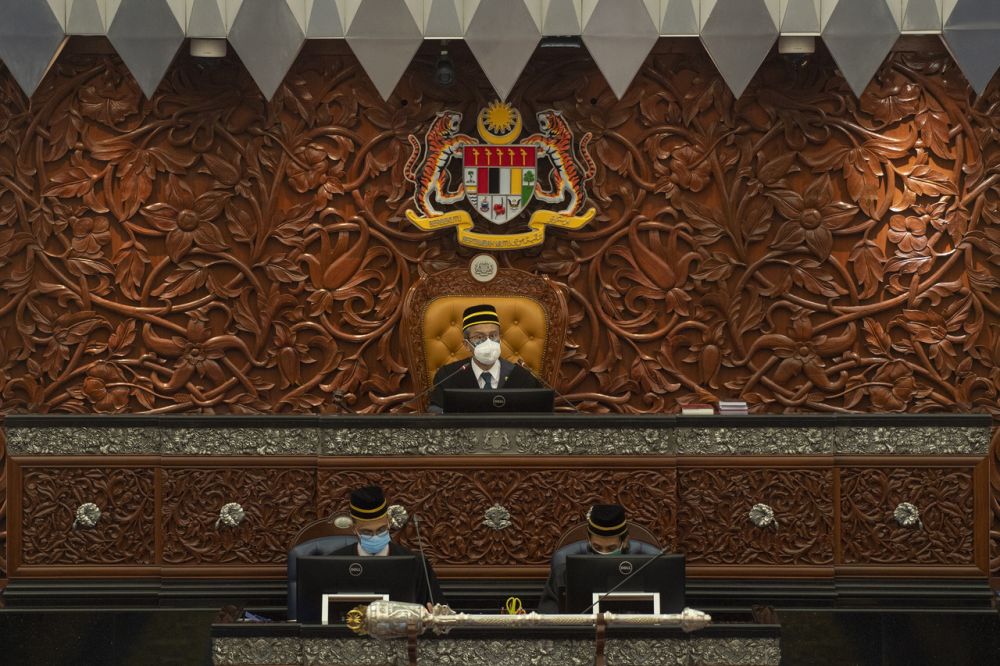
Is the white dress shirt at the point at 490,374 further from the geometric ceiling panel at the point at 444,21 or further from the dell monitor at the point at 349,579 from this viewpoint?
the dell monitor at the point at 349,579

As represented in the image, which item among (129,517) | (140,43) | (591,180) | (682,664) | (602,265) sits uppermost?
(140,43)

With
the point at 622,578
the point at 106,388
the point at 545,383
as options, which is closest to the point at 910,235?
the point at 545,383

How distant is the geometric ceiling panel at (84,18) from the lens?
755 centimetres

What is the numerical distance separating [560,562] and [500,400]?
3.72ft

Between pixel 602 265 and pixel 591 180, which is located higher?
pixel 591 180

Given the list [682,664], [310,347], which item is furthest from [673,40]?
[682,664]

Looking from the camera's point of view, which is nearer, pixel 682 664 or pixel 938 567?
pixel 682 664

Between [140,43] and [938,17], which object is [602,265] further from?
[140,43]

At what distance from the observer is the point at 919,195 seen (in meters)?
7.98

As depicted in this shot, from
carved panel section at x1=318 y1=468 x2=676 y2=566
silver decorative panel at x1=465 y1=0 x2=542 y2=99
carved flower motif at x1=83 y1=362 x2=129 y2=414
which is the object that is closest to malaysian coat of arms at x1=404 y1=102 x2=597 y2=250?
silver decorative panel at x1=465 y1=0 x2=542 y2=99

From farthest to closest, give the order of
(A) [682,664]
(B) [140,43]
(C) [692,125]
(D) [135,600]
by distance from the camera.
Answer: (C) [692,125], (B) [140,43], (D) [135,600], (A) [682,664]

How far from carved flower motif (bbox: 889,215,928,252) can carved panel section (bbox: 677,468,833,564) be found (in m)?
1.63

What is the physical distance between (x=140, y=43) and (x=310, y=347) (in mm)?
1974

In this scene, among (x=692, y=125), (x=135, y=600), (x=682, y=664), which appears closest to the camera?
(x=682, y=664)
